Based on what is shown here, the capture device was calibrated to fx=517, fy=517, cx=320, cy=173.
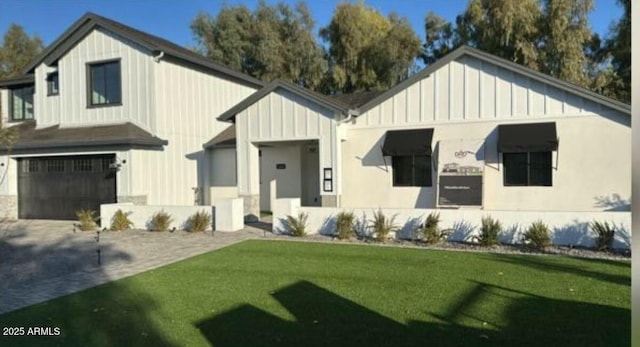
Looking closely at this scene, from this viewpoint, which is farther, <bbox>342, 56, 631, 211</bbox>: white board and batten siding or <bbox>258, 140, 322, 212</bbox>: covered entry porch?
<bbox>258, 140, 322, 212</bbox>: covered entry porch

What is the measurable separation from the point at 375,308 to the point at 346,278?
182cm

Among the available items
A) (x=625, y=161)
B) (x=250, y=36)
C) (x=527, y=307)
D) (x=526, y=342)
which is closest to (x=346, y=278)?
(x=527, y=307)

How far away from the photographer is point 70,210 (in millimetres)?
19047

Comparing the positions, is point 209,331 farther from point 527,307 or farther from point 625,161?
point 625,161

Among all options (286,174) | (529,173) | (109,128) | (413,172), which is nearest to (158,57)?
(109,128)

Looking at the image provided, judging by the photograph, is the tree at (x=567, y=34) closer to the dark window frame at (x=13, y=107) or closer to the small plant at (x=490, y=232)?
the small plant at (x=490, y=232)

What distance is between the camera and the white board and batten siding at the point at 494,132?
543 inches

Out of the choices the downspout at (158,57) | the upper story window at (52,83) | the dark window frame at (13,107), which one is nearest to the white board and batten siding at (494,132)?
the downspout at (158,57)

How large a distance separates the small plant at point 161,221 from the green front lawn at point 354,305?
5.39 metres

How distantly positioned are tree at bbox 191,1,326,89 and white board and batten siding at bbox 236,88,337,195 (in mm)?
16964

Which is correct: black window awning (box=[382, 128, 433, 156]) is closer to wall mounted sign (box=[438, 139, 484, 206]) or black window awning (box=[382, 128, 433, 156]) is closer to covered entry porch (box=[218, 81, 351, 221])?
wall mounted sign (box=[438, 139, 484, 206])

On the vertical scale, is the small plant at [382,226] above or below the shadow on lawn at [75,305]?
above

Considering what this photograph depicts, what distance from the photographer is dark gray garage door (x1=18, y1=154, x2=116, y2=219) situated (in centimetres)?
1853

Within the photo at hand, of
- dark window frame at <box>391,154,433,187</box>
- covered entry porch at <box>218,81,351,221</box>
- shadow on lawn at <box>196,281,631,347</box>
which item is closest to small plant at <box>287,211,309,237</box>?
covered entry porch at <box>218,81,351,221</box>
